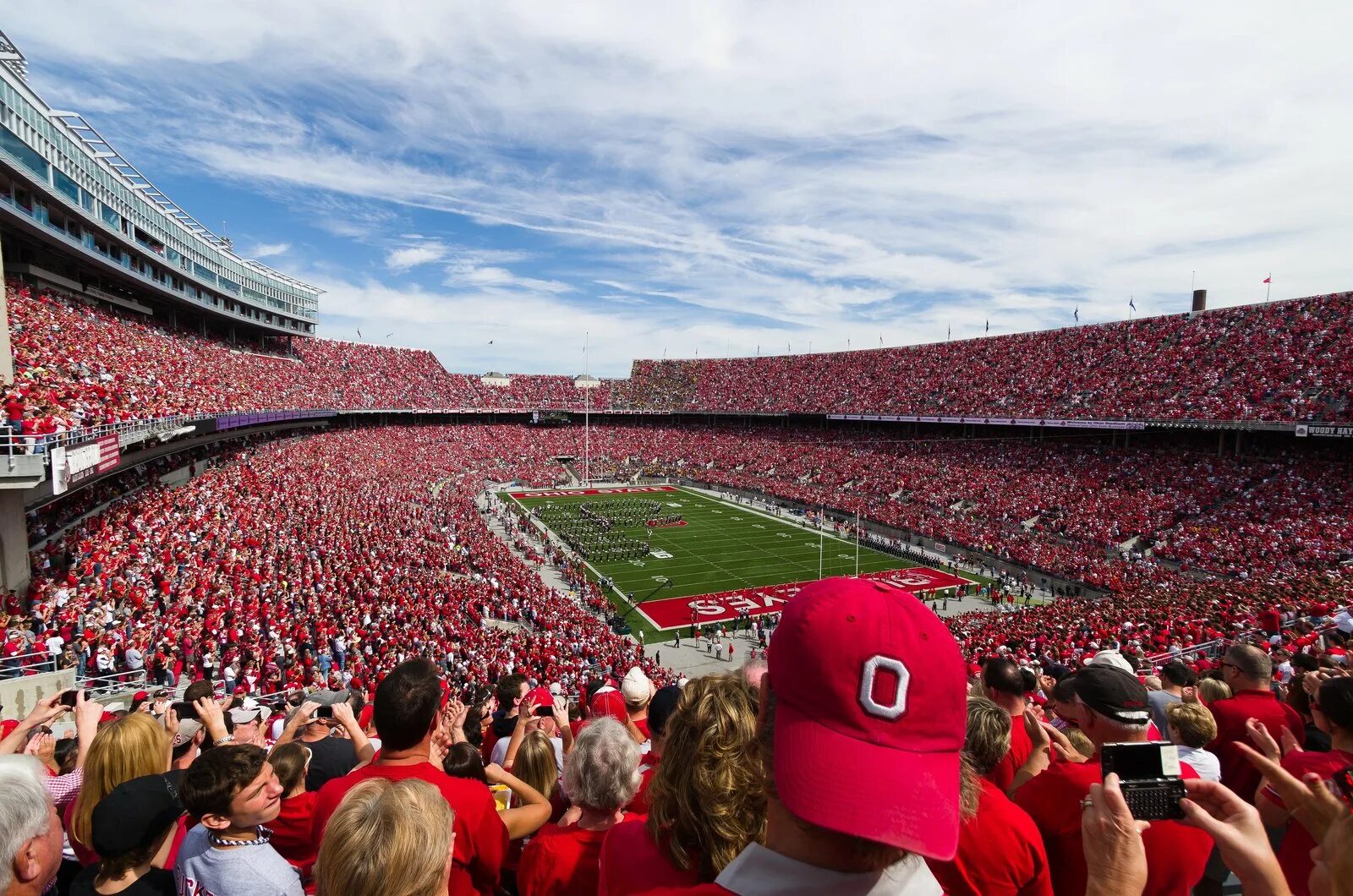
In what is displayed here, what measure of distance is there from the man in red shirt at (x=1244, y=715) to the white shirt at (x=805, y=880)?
419 centimetres

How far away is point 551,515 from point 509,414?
3142 centimetres

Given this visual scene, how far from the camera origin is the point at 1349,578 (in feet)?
56.7

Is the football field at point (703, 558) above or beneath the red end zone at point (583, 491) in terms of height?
beneath

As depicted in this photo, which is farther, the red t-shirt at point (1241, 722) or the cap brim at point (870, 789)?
the red t-shirt at point (1241, 722)

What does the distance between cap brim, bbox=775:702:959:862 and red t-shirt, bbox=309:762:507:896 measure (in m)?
1.95

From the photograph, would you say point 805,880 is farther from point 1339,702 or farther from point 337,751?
point 337,751

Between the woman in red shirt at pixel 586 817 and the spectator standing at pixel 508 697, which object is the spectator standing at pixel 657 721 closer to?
the woman in red shirt at pixel 586 817

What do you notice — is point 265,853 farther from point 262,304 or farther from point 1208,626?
point 262,304

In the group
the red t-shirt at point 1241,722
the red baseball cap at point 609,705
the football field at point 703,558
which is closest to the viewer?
the red t-shirt at point 1241,722

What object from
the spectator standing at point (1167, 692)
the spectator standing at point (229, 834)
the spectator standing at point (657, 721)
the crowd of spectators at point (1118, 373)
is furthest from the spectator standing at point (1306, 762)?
the crowd of spectators at point (1118, 373)

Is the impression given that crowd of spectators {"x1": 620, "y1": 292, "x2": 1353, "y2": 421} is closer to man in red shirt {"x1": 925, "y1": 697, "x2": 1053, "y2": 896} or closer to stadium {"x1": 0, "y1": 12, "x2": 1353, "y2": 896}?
stadium {"x1": 0, "y1": 12, "x2": 1353, "y2": 896}

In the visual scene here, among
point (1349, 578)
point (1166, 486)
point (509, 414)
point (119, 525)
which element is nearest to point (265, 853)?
point (119, 525)

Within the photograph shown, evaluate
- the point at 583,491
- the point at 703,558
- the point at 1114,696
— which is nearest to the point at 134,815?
the point at 1114,696

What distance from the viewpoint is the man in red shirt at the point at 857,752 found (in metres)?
1.18
